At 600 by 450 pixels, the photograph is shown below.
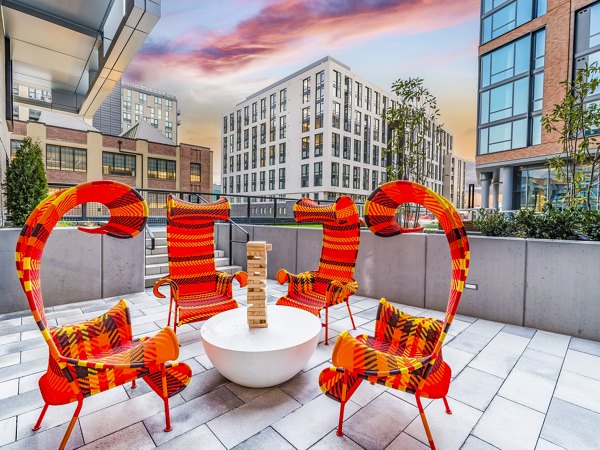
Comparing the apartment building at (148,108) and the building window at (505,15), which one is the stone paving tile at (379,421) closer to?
the building window at (505,15)

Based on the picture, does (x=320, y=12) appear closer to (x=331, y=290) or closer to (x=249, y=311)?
(x=331, y=290)

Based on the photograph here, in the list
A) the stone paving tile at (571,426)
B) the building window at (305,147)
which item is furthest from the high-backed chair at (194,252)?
the building window at (305,147)

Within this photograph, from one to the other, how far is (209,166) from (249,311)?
88.4 ft

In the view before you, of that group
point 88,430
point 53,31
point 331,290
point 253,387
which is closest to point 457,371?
point 331,290

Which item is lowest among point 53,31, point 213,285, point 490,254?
point 213,285

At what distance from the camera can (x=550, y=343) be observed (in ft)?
9.82

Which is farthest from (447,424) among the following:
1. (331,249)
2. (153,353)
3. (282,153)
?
(282,153)

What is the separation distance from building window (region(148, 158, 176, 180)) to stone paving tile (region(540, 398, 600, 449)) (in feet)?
87.4

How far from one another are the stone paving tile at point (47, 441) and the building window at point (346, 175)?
31806mm

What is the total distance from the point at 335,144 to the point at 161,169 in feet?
56.8

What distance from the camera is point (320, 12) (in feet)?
26.8

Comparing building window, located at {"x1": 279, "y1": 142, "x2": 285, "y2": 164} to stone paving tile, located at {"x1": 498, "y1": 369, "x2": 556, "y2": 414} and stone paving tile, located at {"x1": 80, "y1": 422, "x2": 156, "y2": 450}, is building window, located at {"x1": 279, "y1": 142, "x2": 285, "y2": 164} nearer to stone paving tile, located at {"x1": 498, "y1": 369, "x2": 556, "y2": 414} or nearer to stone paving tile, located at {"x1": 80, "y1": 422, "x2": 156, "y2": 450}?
stone paving tile, located at {"x1": 498, "y1": 369, "x2": 556, "y2": 414}

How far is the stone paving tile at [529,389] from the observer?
203cm

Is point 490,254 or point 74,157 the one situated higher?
point 74,157
